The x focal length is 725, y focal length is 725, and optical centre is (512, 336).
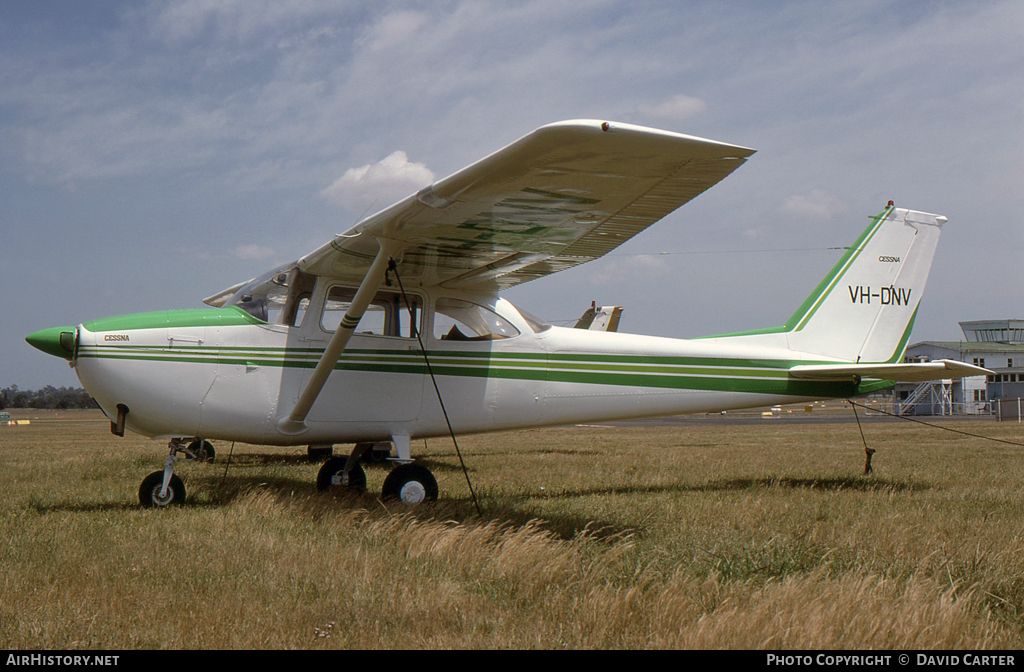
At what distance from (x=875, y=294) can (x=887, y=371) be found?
1.36m

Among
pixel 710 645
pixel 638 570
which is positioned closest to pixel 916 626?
pixel 710 645

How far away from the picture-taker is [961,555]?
447 centimetres

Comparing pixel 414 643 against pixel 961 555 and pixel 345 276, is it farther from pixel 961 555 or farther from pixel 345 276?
pixel 345 276

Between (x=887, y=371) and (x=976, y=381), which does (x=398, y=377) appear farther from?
(x=976, y=381)

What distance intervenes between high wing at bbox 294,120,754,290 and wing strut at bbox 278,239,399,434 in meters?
0.17

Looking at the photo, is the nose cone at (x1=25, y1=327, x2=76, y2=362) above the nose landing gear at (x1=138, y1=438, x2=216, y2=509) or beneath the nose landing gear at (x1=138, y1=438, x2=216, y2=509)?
above

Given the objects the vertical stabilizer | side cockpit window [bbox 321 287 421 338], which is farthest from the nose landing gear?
the vertical stabilizer

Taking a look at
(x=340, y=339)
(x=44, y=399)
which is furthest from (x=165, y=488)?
(x=44, y=399)

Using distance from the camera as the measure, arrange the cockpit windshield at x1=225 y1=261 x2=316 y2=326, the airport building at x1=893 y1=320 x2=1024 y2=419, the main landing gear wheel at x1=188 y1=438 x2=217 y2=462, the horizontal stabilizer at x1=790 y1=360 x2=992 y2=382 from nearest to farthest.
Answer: the cockpit windshield at x1=225 y1=261 x2=316 y2=326 < the horizontal stabilizer at x1=790 y1=360 x2=992 y2=382 < the main landing gear wheel at x1=188 y1=438 x2=217 y2=462 < the airport building at x1=893 y1=320 x2=1024 y2=419

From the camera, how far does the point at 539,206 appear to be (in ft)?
17.8

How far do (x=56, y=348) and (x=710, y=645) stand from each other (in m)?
5.77

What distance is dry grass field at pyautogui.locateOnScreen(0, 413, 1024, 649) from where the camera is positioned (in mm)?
3072

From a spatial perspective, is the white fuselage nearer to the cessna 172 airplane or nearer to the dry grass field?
the cessna 172 airplane

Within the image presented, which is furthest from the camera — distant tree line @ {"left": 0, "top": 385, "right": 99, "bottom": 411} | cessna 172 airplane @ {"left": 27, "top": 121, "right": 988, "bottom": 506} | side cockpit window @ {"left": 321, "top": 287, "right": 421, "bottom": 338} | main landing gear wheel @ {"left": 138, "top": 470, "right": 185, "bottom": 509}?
distant tree line @ {"left": 0, "top": 385, "right": 99, "bottom": 411}
